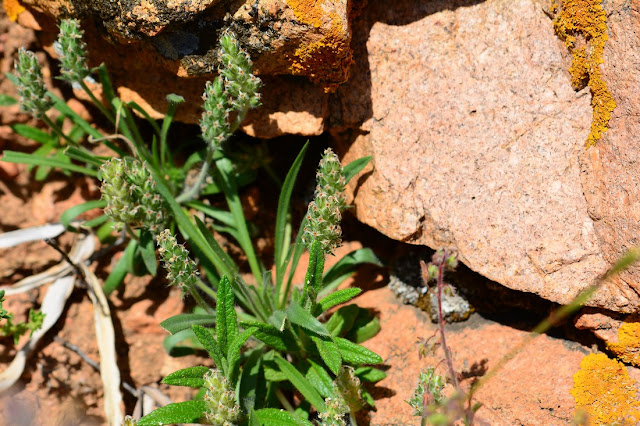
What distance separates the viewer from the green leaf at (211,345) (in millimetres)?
2799

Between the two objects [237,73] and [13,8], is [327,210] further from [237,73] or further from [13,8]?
[13,8]

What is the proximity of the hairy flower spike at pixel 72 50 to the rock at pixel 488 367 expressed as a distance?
7.95ft

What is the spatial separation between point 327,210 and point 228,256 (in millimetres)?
977

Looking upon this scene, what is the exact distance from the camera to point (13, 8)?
3.89 m

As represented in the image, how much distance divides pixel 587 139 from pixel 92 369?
3.55 m

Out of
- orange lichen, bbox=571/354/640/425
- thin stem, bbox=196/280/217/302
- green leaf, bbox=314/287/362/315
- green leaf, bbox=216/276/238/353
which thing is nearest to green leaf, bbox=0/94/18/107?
thin stem, bbox=196/280/217/302

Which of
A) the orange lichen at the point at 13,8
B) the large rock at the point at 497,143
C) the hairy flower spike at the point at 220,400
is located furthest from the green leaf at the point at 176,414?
the orange lichen at the point at 13,8

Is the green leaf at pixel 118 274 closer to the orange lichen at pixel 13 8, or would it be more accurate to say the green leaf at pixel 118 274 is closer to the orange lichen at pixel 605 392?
the orange lichen at pixel 13 8

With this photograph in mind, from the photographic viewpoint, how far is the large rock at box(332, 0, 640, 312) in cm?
285

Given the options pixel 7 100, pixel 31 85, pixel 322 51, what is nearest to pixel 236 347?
pixel 322 51

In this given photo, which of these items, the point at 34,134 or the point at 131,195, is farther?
the point at 34,134

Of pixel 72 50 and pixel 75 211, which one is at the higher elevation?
pixel 72 50

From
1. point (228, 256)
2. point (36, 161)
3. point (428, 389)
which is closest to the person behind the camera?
point (428, 389)

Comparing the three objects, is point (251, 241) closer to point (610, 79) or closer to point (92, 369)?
point (92, 369)
